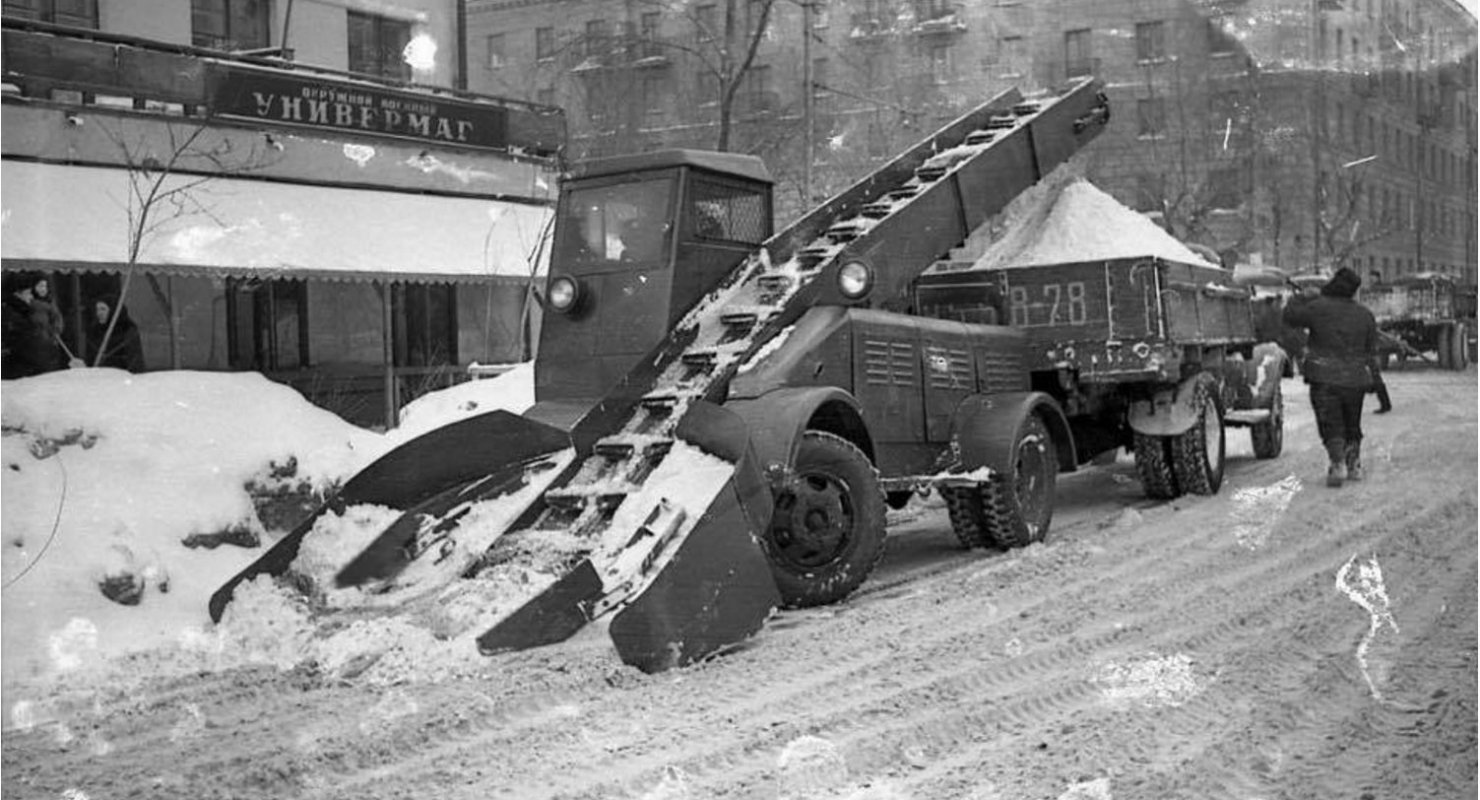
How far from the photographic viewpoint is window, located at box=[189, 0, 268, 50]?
5.16 meters

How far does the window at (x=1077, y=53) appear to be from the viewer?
4262 millimetres

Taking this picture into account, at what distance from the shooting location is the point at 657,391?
582cm

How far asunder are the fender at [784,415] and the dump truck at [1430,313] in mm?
2123

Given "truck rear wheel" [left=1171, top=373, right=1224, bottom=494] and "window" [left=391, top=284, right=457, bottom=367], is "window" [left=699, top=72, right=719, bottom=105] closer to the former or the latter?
"window" [left=391, top=284, right=457, bottom=367]

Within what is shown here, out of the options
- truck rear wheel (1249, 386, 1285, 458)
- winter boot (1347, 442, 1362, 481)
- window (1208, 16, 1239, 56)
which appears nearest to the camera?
window (1208, 16, 1239, 56)

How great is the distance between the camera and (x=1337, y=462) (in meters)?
8.09

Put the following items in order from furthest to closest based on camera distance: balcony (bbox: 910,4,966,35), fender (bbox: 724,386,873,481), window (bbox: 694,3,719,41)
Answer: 1. fender (bbox: 724,386,873,481)
2. window (bbox: 694,3,719,41)
3. balcony (bbox: 910,4,966,35)

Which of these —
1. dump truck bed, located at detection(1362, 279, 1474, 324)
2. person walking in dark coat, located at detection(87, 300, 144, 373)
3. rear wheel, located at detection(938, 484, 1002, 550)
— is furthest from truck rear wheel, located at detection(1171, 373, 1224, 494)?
person walking in dark coat, located at detection(87, 300, 144, 373)

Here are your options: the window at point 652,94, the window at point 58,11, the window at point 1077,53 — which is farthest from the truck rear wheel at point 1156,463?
the window at point 58,11

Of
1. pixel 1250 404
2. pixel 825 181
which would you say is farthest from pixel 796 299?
pixel 1250 404

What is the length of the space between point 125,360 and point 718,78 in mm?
2298

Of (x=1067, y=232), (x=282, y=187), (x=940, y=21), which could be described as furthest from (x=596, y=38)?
(x=1067, y=232)

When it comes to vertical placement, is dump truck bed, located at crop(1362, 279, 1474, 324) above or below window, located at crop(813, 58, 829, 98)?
below

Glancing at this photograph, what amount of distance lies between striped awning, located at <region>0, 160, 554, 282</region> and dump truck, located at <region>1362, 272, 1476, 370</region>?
12.3 ft
